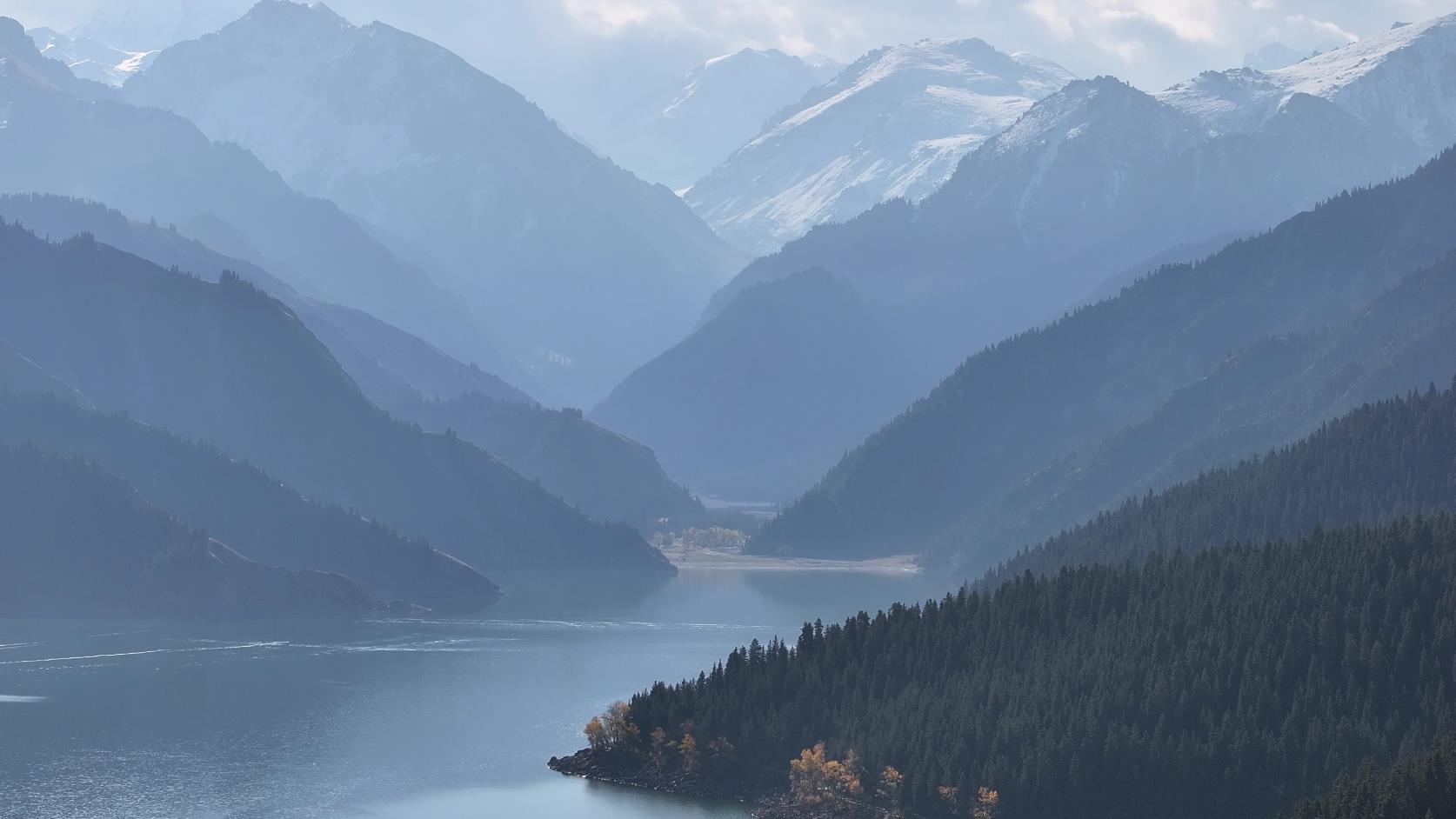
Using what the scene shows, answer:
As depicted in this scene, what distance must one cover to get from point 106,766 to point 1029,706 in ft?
245

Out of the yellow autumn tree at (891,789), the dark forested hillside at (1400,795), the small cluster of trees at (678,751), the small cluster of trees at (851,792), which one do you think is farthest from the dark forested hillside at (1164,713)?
the dark forested hillside at (1400,795)

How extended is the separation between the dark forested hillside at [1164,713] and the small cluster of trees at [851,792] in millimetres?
664

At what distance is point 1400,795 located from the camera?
15112 cm

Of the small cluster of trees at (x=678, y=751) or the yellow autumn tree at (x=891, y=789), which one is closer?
the yellow autumn tree at (x=891, y=789)

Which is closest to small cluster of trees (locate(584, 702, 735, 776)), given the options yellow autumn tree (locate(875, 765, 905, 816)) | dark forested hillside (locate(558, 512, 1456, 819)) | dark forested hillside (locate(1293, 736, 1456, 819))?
dark forested hillside (locate(558, 512, 1456, 819))

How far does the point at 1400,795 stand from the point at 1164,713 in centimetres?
3112

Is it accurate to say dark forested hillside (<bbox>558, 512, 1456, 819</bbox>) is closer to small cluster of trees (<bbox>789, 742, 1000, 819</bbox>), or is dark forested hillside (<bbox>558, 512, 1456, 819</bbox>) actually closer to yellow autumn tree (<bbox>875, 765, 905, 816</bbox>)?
yellow autumn tree (<bbox>875, 765, 905, 816</bbox>)

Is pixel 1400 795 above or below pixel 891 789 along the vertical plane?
above

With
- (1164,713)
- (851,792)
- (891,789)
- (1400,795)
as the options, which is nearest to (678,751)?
(851,792)

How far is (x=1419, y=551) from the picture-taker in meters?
199

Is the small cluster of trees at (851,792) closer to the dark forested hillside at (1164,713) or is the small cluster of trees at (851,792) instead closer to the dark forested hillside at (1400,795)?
the dark forested hillside at (1164,713)

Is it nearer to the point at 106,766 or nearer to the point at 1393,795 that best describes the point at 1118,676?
the point at 1393,795

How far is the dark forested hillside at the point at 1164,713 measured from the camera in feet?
573

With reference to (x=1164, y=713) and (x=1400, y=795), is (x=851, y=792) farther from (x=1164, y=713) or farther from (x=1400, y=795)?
(x=1400, y=795)
